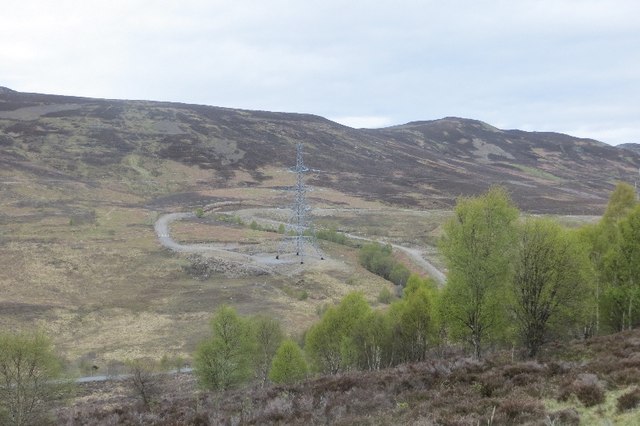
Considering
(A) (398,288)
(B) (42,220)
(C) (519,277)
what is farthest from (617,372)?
(B) (42,220)

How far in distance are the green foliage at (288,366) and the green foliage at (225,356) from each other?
2.14m

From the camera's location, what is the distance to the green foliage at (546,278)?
26500 mm

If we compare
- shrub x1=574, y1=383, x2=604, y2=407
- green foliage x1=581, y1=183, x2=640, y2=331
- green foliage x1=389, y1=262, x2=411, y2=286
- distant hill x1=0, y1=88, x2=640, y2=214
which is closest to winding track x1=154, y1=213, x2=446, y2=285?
green foliage x1=389, y1=262, x2=411, y2=286

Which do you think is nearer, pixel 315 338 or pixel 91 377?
pixel 315 338

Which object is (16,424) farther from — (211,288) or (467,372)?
(211,288)

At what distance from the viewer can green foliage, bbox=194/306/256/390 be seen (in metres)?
33.0

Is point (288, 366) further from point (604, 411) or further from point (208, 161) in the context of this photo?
point (208, 161)

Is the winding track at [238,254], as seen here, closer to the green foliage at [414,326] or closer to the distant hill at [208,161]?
the green foliage at [414,326]

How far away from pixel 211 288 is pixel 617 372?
194 ft

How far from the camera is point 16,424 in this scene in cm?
2777

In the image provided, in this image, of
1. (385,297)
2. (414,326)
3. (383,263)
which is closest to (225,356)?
(414,326)

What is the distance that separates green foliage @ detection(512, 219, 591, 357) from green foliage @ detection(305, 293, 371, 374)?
13321 mm

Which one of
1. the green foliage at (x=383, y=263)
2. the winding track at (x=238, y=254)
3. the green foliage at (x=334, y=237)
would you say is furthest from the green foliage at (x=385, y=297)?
the green foliage at (x=334, y=237)

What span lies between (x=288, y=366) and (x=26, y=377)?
16084 mm
